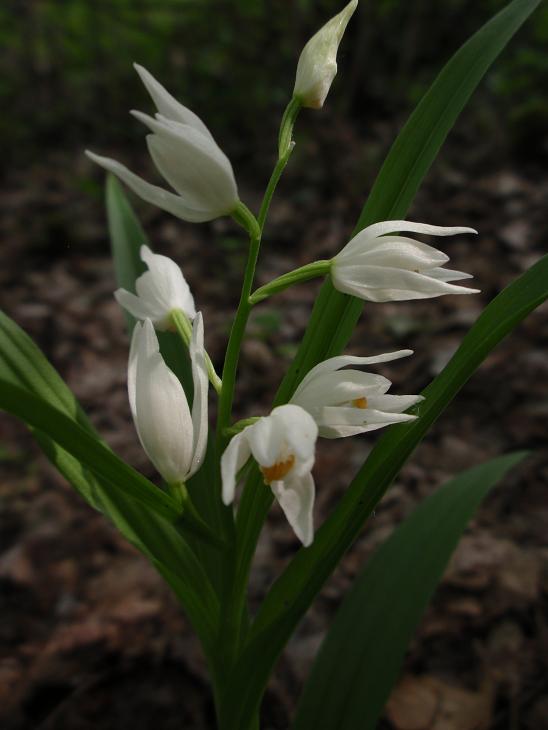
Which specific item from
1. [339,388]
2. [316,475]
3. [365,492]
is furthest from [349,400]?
[316,475]

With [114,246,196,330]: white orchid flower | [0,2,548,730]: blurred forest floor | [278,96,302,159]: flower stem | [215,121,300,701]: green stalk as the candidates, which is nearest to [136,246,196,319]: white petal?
[114,246,196,330]: white orchid flower

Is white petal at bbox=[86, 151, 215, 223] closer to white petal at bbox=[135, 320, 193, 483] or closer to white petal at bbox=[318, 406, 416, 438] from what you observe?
white petal at bbox=[135, 320, 193, 483]

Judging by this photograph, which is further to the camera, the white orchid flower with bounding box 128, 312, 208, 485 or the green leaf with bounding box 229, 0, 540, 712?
the green leaf with bounding box 229, 0, 540, 712

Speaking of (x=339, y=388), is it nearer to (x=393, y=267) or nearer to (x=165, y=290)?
(x=393, y=267)

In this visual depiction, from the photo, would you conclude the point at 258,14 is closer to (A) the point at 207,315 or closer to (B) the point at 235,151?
(B) the point at 235,151

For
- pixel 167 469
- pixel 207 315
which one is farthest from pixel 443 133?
pixel 207 315
